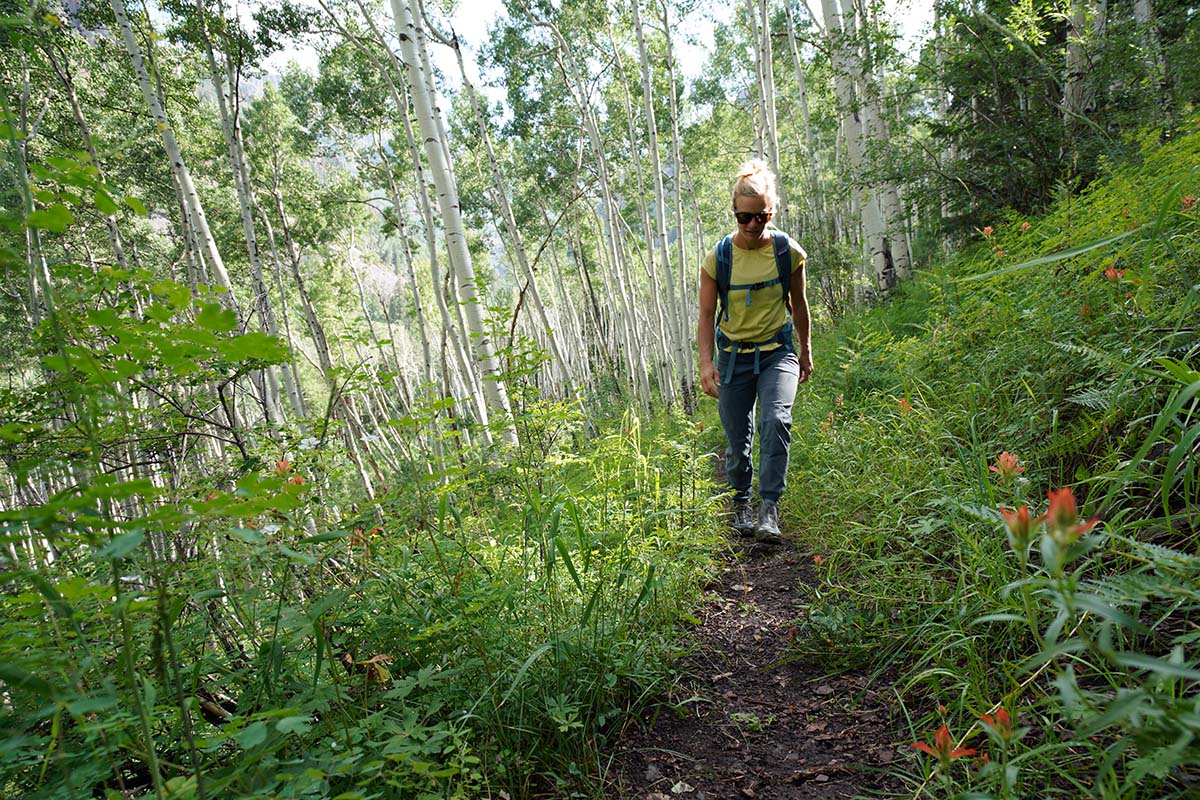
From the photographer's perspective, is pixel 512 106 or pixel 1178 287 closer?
pixel 1178 287

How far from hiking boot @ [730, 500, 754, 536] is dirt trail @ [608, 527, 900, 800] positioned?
0.83m

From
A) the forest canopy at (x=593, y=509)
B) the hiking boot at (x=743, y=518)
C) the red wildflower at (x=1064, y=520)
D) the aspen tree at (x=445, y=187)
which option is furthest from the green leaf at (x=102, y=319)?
the aspen tree at (x=445, y=187)

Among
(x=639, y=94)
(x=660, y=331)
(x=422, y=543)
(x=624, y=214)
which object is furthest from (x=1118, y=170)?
(x=624, y=214)

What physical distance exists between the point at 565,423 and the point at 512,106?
538 inches

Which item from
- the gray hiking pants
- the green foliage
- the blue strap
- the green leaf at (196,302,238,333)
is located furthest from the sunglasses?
the green leaf at (196,302,238,333)

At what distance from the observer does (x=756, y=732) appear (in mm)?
1640

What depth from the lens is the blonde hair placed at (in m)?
2.71

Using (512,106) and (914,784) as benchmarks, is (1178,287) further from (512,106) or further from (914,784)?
(512,106)

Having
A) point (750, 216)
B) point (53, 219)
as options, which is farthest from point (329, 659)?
point (750, 216)

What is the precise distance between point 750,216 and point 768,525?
62.2 inches

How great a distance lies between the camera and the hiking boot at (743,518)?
303 cm

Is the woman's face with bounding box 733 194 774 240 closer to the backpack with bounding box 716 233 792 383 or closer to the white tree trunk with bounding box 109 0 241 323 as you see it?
the backpack with bounding box 716 233 792 383

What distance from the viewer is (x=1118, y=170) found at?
11.1ft

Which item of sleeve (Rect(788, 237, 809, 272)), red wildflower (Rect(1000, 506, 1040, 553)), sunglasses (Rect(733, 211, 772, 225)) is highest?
sunglasses (Rect(733, 211, 772, 225))
